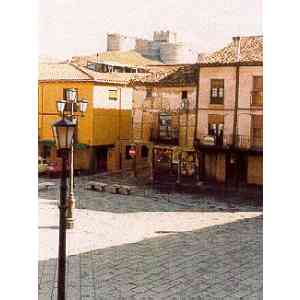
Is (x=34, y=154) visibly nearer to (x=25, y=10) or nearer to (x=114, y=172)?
(x=25, y=10)

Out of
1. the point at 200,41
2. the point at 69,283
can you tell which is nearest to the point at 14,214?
the point at 69,283

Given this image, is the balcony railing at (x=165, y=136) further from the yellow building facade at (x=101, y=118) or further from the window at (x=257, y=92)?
the window at (x=257, y=92)

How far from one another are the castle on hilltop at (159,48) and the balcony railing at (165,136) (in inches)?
93.3

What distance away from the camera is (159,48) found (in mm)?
16281

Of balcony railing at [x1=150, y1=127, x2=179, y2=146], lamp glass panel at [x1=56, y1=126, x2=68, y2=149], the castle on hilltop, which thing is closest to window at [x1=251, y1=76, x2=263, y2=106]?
the castle on hilltop

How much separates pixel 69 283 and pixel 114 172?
35.1 ft

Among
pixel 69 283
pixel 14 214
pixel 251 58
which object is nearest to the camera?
pixel 14 214

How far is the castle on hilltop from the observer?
1267 cm

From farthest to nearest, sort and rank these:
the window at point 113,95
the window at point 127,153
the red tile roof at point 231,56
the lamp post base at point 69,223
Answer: the window at point 127,153 < the window at point 113,95 < the red tile roof at point 231,56 < the lamp post base at point 69,223

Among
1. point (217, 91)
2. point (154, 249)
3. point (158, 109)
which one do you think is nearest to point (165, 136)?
point (158, 109)

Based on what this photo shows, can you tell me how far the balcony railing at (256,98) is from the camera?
15406mm

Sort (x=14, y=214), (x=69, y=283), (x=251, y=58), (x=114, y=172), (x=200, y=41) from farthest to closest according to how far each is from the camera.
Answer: (x=114, y=172)
(x=251, y=58)
(x=200, y=41)
(x=69, y=283)
(x=14, y=214)

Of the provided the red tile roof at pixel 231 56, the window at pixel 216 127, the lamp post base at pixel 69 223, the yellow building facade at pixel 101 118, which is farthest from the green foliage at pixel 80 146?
the lamp post base at pixel 69 223

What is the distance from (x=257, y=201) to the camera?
14.4 m
